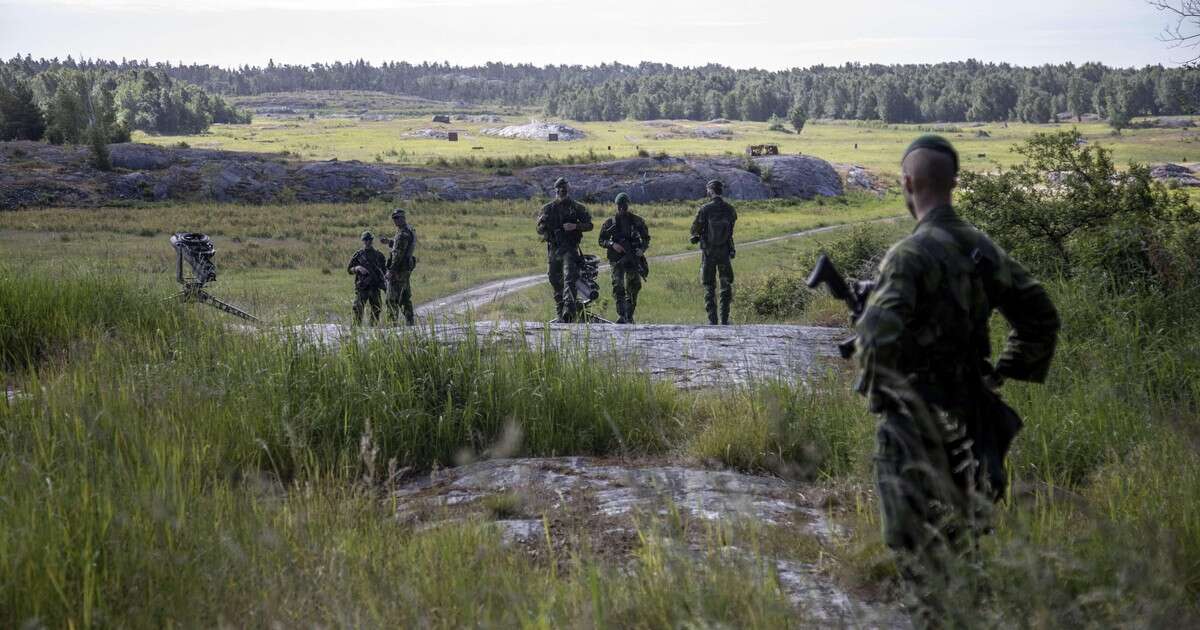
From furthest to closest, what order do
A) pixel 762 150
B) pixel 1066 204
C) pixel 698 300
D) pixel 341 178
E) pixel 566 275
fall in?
pixel 762 150
pixel 341 178
pixel 698 300
pixel 566 275
pixel 1066 204

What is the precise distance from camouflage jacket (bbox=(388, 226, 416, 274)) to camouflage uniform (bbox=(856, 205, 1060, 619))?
10995 millimetres

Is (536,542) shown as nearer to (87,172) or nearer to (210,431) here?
(210,431)

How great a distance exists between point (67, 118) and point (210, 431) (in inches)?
2950

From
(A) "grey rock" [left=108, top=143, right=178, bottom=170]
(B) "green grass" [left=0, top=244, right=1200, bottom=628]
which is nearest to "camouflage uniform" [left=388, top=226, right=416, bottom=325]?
(B) "green grass" [left=0, top=244, right=1200, bottom=628]

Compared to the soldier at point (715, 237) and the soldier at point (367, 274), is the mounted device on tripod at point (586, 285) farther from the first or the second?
the soldier at point (367, 274)

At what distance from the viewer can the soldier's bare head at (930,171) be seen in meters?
3.37

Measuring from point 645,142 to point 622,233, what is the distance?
105362 millimetres

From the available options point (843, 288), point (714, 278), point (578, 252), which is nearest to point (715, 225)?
point (714, 278)

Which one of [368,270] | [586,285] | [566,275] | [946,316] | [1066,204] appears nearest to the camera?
[946,316]

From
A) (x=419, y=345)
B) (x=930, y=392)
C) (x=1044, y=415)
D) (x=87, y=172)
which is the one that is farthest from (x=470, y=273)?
(x=87, y=172)

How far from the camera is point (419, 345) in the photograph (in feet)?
21.8

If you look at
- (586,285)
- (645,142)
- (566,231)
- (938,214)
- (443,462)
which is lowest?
(586,285)

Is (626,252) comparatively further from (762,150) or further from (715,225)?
(762,150)

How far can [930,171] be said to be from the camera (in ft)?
11.1
